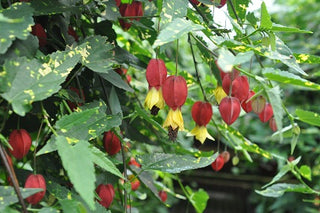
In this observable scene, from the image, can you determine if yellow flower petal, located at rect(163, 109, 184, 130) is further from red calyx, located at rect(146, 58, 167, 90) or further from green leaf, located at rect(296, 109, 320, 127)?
green leaf, located at rect(296, 109, 320, 127)

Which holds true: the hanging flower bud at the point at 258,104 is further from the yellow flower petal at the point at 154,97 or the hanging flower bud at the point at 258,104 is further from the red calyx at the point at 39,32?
the red calyx at the point at 39,32

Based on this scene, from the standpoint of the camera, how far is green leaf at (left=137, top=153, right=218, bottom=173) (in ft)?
1.81

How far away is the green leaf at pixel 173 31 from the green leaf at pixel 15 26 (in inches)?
4.3

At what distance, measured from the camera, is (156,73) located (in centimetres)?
54

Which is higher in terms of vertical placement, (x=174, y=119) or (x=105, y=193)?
(x=174, y=119)

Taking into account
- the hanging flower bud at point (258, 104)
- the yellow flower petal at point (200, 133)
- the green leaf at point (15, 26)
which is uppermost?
the green leaf at point (15, 26)

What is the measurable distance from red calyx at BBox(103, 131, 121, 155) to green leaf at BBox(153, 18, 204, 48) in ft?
0.88

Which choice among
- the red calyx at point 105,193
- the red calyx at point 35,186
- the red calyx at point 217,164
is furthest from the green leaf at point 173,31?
the red calyx at point 217,164

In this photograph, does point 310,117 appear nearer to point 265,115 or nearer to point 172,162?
point 265,115

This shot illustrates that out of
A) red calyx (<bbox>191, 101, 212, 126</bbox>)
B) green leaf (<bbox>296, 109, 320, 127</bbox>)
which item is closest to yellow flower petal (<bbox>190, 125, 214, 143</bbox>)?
red calyx (<bbox>191, 101, 212, 126</bbox>)

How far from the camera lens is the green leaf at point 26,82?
39 cm

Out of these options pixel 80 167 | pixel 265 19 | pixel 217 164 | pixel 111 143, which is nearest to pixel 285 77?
pixel 265 19

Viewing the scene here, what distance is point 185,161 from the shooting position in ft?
1.82

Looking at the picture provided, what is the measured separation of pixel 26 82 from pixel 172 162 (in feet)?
0.75
